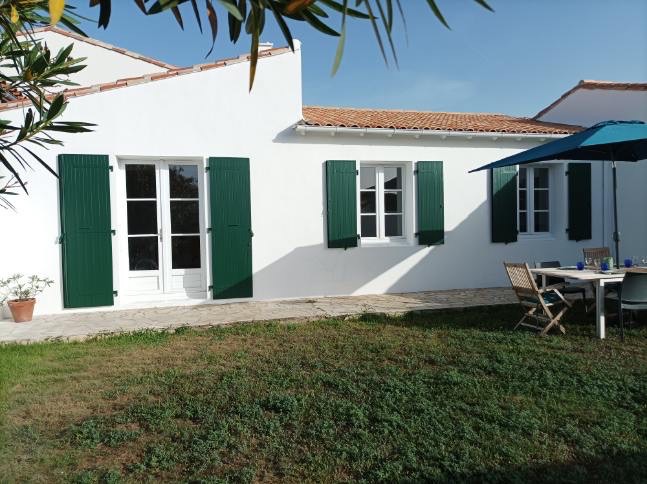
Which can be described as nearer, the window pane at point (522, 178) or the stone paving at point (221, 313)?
the stone paving at point (221, 313)

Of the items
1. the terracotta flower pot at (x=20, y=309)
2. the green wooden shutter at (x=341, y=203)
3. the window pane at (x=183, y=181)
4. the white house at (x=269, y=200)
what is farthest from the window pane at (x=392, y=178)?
the terracotta flower pot at (x=20, y=309)

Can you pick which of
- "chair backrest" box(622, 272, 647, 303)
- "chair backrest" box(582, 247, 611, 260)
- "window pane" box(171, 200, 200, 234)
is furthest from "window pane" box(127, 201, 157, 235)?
"chair backrest" box(582, 247, 611, 260)

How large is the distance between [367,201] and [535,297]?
3386mm

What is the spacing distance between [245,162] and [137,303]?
104 inches

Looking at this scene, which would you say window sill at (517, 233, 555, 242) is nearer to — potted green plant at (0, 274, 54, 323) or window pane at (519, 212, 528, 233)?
window pane at (519, 212, 528, 233)

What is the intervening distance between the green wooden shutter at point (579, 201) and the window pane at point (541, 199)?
0.42 metres

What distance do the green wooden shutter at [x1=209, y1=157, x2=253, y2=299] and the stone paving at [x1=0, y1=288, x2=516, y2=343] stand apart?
336 millimetres

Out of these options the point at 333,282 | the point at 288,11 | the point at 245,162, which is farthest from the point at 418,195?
the point at 288,11

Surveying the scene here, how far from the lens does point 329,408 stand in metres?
3.37

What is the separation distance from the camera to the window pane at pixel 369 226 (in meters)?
7.95

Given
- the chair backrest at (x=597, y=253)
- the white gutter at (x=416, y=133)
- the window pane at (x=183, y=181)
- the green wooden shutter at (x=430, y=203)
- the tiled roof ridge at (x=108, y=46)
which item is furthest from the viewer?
the tiled roof ridge at (x=108, y=46)

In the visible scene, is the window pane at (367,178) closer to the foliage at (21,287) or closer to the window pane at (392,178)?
the window pane at (392,178)

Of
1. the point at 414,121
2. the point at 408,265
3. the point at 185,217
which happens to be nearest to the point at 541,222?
the point at 408,265

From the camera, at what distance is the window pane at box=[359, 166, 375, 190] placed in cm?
789
